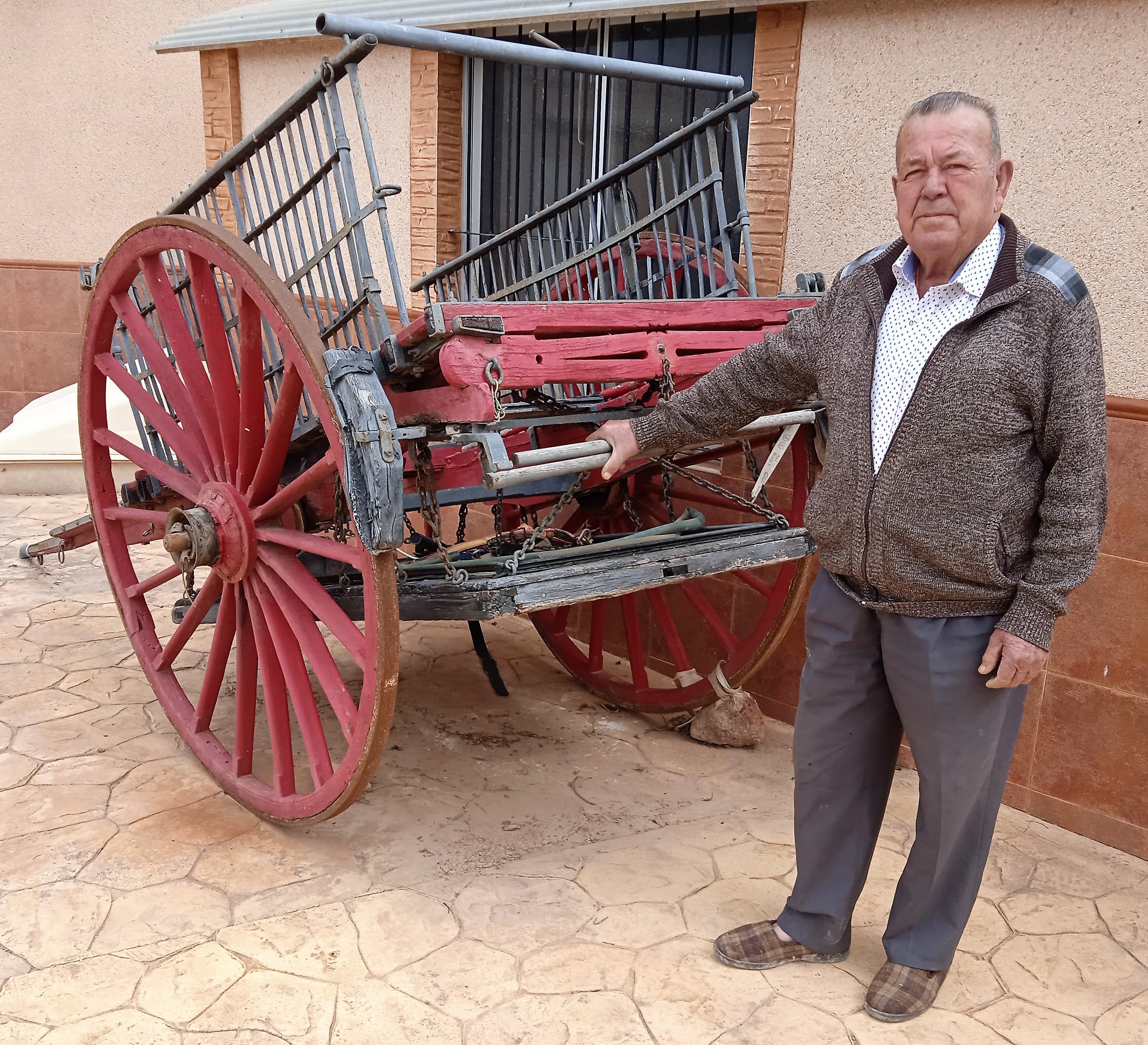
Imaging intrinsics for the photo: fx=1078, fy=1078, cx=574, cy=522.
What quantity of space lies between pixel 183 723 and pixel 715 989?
1.96 m

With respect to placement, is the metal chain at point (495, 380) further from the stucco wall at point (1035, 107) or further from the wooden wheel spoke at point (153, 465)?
the stucco wall at point (1035, 107)

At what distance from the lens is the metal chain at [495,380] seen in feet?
8.02

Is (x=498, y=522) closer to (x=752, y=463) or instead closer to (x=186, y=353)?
(x=752, y=463)

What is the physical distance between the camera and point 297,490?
2.86 metres

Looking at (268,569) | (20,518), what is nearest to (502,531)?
(268,569)

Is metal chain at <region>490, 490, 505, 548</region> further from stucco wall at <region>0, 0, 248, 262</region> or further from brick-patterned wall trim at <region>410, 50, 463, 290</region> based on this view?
stucco wall at <region>0, 0, 248, 262</region>

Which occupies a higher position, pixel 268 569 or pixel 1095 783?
pixel 268 569

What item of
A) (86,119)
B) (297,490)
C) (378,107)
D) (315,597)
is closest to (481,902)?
(315,597)

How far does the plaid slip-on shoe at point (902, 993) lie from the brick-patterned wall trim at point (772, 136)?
249 centimetres

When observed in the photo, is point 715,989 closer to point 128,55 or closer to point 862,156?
point 862,156

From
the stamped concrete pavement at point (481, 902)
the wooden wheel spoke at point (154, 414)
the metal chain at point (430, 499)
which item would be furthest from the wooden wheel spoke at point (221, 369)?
the stamped concrete pavement at point (481, 902)

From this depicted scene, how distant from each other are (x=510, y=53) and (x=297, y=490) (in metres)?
1.46

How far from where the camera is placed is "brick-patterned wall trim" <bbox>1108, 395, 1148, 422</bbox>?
3.26 meters

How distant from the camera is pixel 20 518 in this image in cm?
660
